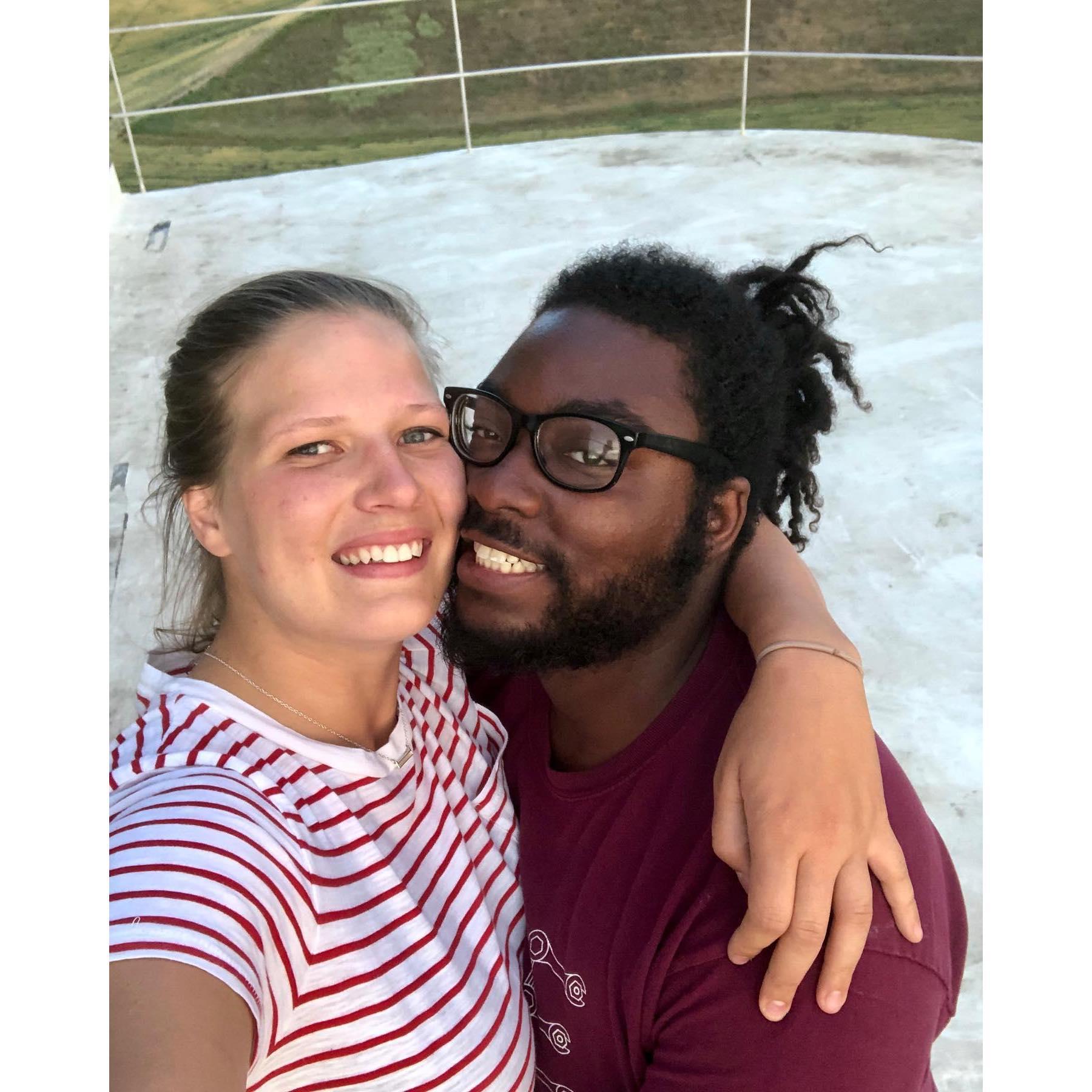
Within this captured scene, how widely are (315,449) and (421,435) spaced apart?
17 centimetres

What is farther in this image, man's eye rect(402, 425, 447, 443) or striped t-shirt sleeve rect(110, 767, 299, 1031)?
man's eye rect(402, 425, 447, 443)

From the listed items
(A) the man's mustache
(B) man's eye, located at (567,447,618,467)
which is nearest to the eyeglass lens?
(B) man's eye, located at (567,447,618,467)

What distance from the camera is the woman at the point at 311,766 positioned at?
3.24ft

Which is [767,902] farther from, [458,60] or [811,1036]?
[458,60]

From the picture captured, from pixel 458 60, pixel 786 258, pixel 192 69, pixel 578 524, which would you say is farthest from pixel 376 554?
pixel 192 69

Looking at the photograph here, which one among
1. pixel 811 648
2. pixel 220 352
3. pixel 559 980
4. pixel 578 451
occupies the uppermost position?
pixel 220 352

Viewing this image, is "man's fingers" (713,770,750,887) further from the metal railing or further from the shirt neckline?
the metal railing

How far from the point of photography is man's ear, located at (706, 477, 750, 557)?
1.67m

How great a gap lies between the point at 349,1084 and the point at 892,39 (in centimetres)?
1793

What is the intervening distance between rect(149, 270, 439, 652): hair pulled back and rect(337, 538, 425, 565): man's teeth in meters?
0.25

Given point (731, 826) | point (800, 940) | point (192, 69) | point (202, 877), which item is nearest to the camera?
point (202, 877)

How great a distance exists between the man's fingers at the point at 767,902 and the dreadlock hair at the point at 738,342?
656 mm

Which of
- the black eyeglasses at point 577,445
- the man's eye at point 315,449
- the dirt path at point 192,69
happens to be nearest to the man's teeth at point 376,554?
the man's eye at point 315,449

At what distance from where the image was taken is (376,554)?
138 cm
